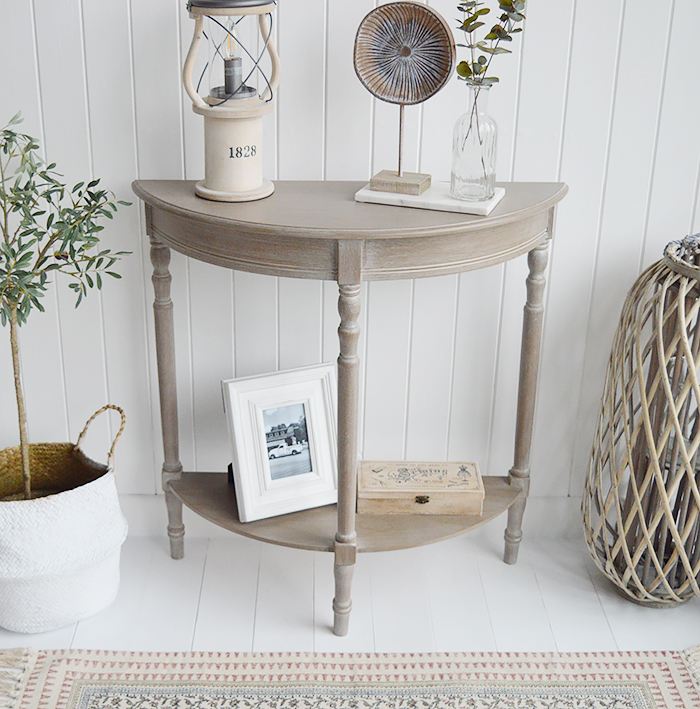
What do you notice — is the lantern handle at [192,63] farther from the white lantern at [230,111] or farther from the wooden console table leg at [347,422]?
the wooden console table leg at [347,422]

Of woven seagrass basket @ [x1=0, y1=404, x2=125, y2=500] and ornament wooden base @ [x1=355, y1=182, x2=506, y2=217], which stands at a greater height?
ornament wooden base @ [x1=355, y1=182, x2=506, y2=217]

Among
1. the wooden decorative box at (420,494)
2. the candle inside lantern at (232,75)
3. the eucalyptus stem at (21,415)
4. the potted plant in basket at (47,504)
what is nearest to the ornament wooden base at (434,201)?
the candle inside lantern at (232,75)

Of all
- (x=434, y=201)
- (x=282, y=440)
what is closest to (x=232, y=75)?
(x=434, y=201)

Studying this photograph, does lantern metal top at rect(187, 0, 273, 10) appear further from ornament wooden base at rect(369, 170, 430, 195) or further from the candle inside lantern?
ornament wooden base at rect(369, 170, 430, 195)

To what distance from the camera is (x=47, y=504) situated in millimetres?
1758

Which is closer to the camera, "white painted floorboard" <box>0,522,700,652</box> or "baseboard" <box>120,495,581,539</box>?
"white painted floorboard" <box>0,522,700,652</box>

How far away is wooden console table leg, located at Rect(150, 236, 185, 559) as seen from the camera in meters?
1.84

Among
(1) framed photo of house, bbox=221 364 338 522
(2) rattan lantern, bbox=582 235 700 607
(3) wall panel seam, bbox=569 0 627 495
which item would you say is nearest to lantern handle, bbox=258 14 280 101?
(1) framed photo of house, bbox=221 364 338 522

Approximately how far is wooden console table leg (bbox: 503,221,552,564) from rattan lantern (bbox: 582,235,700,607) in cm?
15

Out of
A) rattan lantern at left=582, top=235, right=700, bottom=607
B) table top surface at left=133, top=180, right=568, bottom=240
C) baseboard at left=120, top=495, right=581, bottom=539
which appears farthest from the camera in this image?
baseboard at left=120, top=495, right=581, bottom=539

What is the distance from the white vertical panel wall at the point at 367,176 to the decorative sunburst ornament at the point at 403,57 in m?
0.16

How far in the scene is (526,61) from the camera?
1.81 m

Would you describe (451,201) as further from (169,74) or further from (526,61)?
(169,74)

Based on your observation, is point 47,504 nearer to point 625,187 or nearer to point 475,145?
point 475,145
